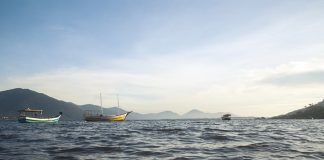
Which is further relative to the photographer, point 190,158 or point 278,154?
point 278,154

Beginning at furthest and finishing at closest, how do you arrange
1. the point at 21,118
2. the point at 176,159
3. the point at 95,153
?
the point at 21,118 → the point at 95,153 → the point at 176,159

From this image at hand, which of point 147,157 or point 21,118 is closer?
point 147,157

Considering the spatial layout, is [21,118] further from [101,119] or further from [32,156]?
[32,156]

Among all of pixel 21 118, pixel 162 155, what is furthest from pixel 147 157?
pixel 21 118

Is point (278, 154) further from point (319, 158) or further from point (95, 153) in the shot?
point (95, 153)

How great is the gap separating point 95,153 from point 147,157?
297cm

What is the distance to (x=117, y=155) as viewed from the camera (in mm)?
14398

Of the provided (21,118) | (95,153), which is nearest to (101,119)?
(21,118)

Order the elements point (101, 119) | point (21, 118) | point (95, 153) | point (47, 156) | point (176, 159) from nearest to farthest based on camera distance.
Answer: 1. point (176, 159)
2. point (47, 156)
3. point (95, 153)
4. point (21, 118)
5. point (101, 119)

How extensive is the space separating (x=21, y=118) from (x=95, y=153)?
322 feet

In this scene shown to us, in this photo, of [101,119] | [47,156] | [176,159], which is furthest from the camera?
[101,119]

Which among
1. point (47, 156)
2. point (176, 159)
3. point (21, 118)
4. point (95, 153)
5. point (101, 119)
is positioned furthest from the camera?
point (101, 119)

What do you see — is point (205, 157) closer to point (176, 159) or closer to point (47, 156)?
point (176, 159)

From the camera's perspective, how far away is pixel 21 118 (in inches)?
4011
